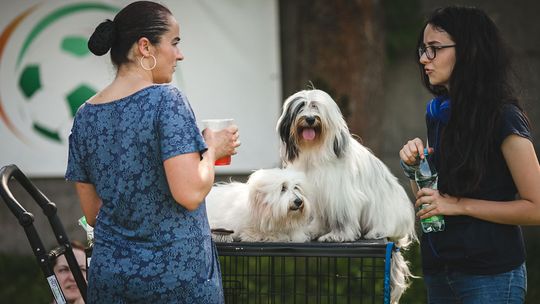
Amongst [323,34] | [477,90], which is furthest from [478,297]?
[323,34]

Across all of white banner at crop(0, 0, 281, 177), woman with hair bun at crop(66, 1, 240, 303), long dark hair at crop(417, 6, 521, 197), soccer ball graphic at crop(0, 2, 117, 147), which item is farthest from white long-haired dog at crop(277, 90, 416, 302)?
soccer ball graphic at crop(0, 2, 117, 147)

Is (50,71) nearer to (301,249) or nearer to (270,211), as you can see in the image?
(270,211)

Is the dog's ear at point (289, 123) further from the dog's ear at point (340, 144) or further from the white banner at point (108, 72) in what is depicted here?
the white banner at point (108, 72)

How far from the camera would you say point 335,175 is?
3.98 meters

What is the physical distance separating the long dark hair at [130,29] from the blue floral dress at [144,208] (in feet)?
0.67

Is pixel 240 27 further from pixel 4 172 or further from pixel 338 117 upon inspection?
pixel 4 172

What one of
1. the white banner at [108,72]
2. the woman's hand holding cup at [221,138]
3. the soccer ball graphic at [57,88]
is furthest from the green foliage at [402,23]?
the woman's hand holding cup at [221,138]

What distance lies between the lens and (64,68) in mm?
7719

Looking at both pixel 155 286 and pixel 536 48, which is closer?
pixel 155 286

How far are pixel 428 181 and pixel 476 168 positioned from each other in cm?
25

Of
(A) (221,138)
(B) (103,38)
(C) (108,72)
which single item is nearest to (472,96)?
(A) (221,138)

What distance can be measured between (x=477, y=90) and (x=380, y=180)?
1103 millimetres

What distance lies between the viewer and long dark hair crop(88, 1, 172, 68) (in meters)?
3.01

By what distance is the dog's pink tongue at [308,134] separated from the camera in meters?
3.99
